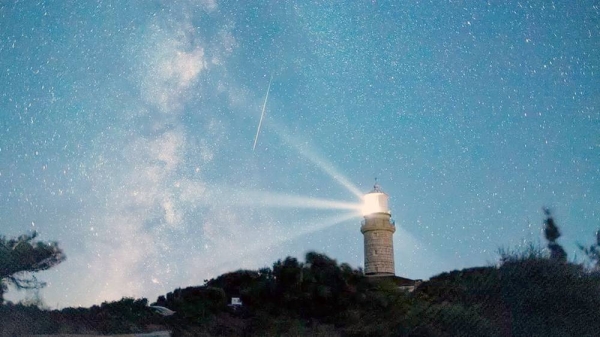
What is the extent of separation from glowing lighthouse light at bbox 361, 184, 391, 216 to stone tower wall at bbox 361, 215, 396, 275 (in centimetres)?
52

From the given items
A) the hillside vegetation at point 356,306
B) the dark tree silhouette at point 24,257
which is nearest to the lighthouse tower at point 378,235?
the hillside vegetation at point 356,306

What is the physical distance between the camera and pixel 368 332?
22.2 metres

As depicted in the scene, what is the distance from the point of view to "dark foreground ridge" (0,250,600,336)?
21000mm

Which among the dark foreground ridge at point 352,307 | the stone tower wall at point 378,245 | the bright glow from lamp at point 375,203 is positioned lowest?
the dark foreground ridge at point 352,307

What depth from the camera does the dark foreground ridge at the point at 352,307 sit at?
21.0 meters

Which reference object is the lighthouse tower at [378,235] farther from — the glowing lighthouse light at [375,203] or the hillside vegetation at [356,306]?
the hillside vegetation at [356,306]

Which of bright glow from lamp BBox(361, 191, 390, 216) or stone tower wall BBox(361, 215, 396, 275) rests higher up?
bright glow from lamp BBox(361, 191, 390, 216)

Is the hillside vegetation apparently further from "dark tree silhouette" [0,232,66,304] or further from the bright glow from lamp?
the bright glow from lamp

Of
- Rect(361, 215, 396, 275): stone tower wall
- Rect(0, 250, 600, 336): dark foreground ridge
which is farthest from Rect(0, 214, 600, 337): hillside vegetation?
Rect(361, 215, 396, 275): stone tower wall

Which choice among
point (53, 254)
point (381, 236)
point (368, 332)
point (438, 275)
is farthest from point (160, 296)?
point (381, 236)

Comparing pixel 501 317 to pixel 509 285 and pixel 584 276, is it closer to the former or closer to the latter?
pixel 509 285

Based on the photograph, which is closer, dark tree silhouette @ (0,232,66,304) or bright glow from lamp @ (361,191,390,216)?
dark tree silhouette @ (0,232,66,304)

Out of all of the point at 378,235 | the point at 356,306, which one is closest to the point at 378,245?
the point at 378,235

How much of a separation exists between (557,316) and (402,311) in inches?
221
